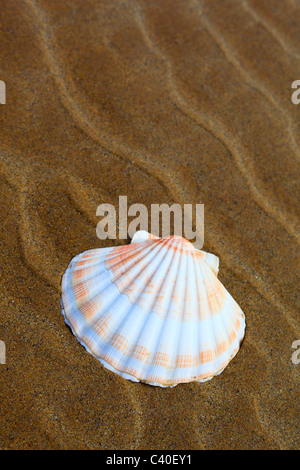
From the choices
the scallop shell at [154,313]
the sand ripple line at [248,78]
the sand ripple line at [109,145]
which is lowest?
the scallop shell at [154,313]

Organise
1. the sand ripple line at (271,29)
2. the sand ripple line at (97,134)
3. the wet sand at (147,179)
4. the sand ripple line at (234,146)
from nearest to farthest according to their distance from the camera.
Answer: the wet sand at (147,179), the sand ripple line at (97,134), the sand ripple line at (234,146), the sand ripple line at (271,29)

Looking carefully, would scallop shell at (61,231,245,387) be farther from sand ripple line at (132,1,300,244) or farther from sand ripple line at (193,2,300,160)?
sand ripple line at (193,2,300,160)

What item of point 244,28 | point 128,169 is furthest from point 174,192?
point 244,28

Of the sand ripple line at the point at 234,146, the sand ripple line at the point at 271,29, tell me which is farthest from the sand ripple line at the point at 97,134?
the sand ripple line at the point at 271,29

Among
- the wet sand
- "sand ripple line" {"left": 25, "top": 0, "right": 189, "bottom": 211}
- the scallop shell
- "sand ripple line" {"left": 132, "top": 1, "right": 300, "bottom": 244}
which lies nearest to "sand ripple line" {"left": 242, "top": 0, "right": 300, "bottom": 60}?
the wet sand

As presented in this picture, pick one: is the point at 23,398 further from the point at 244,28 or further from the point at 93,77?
the point at 244,28

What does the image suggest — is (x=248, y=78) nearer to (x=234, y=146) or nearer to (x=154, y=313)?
(x=234, y=146)

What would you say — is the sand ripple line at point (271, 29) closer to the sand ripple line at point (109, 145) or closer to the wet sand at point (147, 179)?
the wet sand at point (147, 179)
